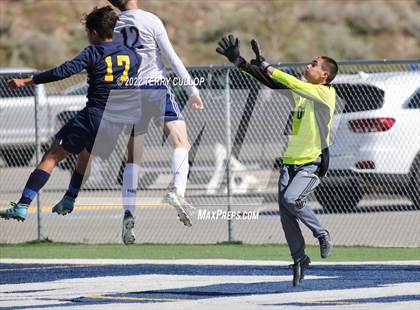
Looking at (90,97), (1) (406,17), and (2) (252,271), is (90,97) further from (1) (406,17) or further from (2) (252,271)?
(1) (406,17)

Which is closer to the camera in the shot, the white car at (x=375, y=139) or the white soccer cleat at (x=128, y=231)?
the white soccer cleat at (x=128, y=231)

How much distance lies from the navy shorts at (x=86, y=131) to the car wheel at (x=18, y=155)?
1023cm

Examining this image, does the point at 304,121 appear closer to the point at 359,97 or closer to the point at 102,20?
the point at 102,20

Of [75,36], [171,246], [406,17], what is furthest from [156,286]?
[406,17]

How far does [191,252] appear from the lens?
17.1 metres

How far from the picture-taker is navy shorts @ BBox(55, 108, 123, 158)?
9.52 m

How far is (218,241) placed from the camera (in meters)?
17.8

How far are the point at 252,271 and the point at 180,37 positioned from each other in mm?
37776

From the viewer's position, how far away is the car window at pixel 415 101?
58.6 feet

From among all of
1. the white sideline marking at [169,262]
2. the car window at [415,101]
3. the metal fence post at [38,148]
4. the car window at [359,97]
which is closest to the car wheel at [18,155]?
the metal fence post at [38,148]

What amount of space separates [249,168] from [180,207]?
34.1 feet

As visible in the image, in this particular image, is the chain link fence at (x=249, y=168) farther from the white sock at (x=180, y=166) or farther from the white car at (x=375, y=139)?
the white sock at (x=180, y=166)

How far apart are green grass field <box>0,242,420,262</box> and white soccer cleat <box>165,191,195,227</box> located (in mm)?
6714

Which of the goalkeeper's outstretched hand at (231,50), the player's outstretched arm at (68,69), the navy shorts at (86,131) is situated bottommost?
the navy shorts at (86,131)
